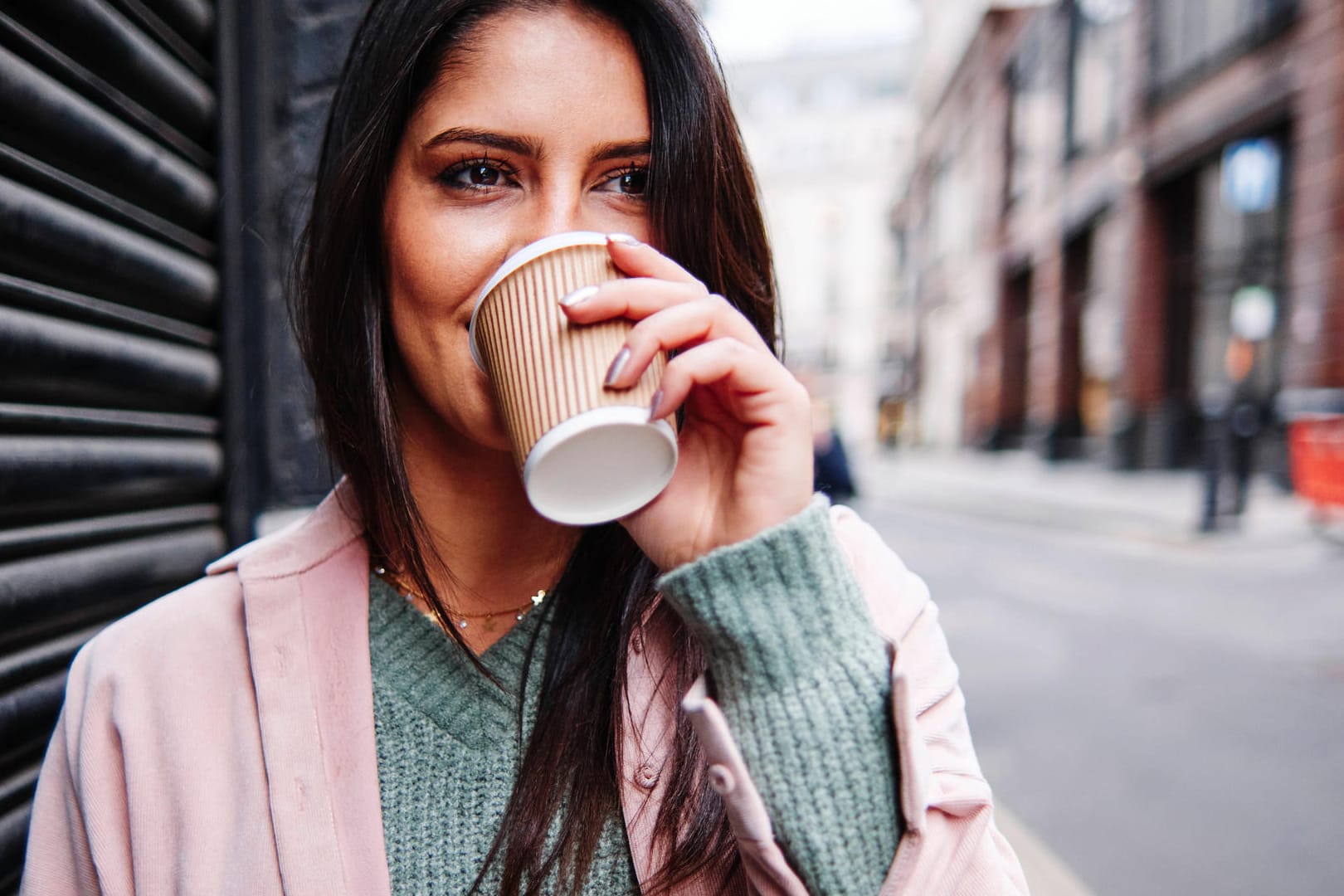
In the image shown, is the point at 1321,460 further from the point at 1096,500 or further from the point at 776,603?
the point at 776,603

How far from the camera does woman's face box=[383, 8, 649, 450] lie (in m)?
1.07

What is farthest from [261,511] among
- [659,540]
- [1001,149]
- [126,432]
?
[1001,149]

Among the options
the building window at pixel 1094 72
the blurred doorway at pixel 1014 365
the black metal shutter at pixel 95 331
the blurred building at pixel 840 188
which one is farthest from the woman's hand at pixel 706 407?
the blurred building at pixel 840 188

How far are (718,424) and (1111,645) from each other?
4.65 meters

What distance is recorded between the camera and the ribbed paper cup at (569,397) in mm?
838

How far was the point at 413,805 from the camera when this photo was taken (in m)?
1.11

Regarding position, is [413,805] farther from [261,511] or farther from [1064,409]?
[1064,409]

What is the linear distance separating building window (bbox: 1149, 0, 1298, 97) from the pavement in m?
5.39

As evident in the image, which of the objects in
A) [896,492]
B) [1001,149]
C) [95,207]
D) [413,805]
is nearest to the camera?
[413,805]

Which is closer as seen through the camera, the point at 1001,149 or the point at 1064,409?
the point at 1064,409

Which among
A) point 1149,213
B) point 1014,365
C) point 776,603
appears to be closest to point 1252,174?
point 1149,213

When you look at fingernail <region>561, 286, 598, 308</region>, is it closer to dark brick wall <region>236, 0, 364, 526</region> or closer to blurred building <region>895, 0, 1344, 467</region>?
dark brick wall <region>236, 0, 364, 526</region>

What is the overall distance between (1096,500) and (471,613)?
11243 mm

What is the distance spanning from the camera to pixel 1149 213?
13.4 m
